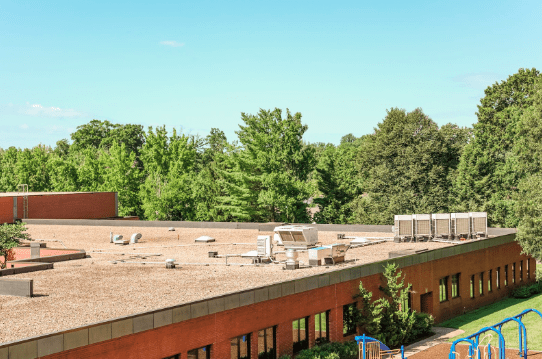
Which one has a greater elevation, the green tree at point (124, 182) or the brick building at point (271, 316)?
the green tree at point (124, 182)

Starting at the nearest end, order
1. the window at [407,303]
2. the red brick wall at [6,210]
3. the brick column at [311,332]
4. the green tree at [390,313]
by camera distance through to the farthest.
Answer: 1. the brick column at [311,332]
2. the green tree at [390,313]
3. the window at [407,303]
4. the red brick wall at [6,210]

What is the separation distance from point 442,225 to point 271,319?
19627 mm

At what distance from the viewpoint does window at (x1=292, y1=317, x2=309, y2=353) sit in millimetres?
25906

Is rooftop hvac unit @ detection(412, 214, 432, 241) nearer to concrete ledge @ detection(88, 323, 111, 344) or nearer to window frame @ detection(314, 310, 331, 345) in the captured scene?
window frame @ detection(314, 310, 331, 345)

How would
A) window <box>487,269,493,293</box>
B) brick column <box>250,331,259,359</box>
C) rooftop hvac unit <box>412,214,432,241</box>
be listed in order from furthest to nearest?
window <box>487,269,493,293</box>, rooftop hvac unit <box>412,214,432,241</box>, brick column <box>250,331,259,359</box>

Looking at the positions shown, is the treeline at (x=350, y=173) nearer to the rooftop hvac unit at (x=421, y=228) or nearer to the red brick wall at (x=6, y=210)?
the rooftop hvac unit at (x=421, y=228)

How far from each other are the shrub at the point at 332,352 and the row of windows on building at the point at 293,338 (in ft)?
2.21

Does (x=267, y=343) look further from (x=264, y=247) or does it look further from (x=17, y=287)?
(x=17, y=287)

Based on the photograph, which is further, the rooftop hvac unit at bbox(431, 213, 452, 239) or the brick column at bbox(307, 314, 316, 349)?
the rooftop hvac unit at bbox(431, 213, 452, 239)

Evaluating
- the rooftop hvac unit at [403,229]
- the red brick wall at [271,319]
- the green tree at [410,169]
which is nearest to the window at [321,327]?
the red brick wall at [271,319]

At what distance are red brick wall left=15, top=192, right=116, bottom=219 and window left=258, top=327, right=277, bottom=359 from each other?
45.5 m

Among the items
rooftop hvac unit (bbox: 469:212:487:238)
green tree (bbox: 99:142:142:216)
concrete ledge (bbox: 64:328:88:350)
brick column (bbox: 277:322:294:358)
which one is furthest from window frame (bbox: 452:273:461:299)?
green tree (bbox: 99:142:142:216)

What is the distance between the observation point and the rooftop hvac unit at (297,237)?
36.1m

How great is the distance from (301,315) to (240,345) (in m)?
3.67
